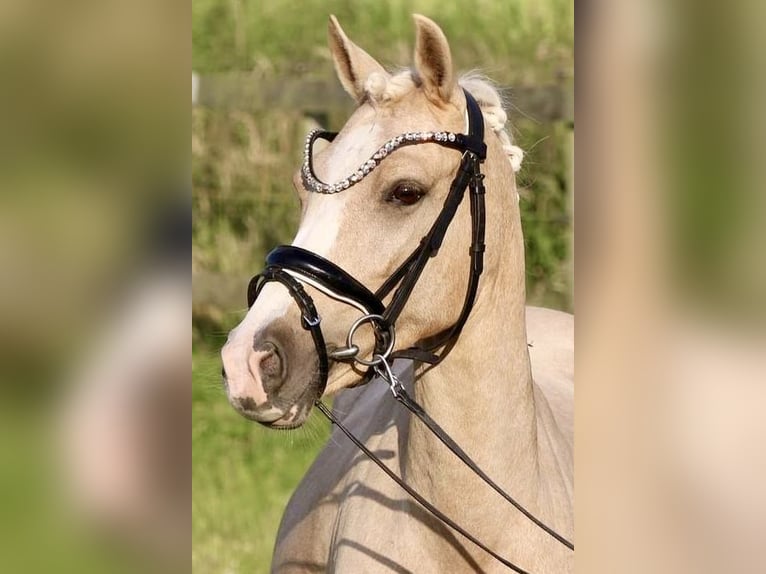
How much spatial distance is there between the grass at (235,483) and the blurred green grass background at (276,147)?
12 millimetres

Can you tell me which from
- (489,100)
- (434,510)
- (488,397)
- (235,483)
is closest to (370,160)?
(489,100)

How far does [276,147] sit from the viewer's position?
7352 millimetres

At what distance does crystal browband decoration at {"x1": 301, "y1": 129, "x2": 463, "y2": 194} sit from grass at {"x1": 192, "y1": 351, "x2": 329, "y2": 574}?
2.16 meters

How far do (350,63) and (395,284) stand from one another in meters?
0.50

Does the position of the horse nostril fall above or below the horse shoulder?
above

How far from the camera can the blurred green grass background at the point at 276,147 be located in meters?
5.77

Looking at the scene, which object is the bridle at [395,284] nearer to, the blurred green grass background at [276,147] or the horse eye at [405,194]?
the horse eye at [405,194]

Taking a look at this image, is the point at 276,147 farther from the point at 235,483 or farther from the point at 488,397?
the point at 488,397

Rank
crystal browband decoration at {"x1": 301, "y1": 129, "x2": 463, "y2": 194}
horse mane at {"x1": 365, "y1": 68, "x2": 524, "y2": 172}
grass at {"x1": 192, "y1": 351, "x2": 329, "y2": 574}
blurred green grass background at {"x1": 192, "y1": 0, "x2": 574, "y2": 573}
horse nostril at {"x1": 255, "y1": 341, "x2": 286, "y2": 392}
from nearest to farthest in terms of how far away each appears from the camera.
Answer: horse nostril at {"x1": 255, "y1": 341, "x2": 286, "y2": 392} → crystal browband decoration at {"x1": 301, "y1": 129, "x2": 463, "y2": 194} → horse mane at {"x1": 365, "y1": 68, "x2": 524, "y2": 172} → grass at {"x1": 192, "y1": 351, "x2": 329, "y2": 574} → blurred green grass background at {"x1": 192, "y1": 0, "x2": 574, "y2": 573}

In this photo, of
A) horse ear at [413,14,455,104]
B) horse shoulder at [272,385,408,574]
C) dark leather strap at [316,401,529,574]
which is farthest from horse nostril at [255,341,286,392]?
horse ear at [413,14,455,104]

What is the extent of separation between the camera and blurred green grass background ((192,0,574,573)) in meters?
5.77

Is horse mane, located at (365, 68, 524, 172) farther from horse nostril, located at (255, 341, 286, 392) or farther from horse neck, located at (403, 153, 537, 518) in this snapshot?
horse nostril, located at (255, 341, 286, 392)

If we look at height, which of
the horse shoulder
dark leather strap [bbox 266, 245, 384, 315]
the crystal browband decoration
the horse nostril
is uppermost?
the crystal browband decoration
